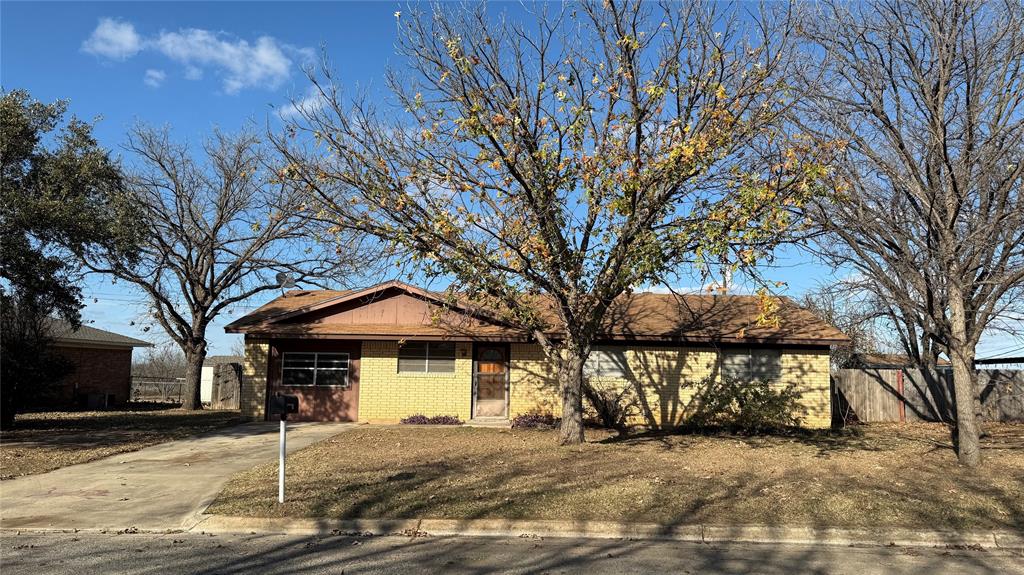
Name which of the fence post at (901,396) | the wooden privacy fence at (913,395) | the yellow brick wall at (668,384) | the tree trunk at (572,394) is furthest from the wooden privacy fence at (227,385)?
the fence post at (901,396)

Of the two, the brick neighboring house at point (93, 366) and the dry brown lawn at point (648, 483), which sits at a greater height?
the brick neighboring house at point (93, 366)

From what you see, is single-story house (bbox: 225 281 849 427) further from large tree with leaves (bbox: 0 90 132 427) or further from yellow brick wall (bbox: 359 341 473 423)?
large tree with leaves (bbox: 0 90 132 427)

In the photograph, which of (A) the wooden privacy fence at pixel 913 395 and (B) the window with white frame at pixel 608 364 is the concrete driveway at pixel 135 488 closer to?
(B) the window with white frame at pixel 608 364

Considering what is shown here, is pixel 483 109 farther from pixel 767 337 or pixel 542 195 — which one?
pixel 767 337

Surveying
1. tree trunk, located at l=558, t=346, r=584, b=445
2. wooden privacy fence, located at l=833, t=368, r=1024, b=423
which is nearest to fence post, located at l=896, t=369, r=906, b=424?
wooden privacy fence, located at l=833, t=368, r=1024, b=423

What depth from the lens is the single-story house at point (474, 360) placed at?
18.5m

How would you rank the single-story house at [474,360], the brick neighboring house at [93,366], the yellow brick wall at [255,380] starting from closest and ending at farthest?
the single-story house at [474,360] < the yellow brick wall at [255,380] < the brick neighboring house at [93,366]

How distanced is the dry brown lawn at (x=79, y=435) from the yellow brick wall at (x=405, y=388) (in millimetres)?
3614

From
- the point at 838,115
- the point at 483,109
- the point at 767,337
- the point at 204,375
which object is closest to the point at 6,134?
the point at 483,109

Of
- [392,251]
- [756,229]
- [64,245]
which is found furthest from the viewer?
[64,245]

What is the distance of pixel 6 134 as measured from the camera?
47.3 ft

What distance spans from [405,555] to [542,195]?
6077mm

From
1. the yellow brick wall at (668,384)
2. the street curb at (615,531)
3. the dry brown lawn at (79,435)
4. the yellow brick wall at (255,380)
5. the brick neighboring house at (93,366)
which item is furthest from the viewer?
the brick neighboring house at (93,366)

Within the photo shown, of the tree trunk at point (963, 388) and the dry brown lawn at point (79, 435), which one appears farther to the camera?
the dry brown lawn at point (79, 435)
